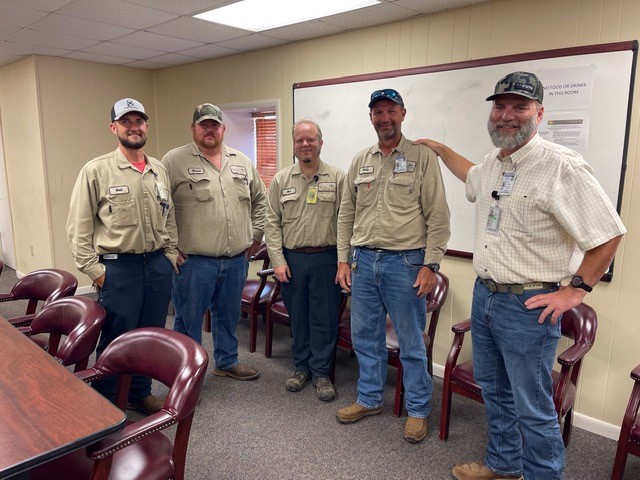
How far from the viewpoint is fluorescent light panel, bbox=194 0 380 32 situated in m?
2.95

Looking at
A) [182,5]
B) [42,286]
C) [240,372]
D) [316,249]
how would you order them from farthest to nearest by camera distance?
[240,372], [182,5], [316,249], [42,286]

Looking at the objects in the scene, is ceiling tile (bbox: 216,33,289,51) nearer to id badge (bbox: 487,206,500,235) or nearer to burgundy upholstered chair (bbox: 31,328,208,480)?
id badge (bbox: 487,206,500,235)

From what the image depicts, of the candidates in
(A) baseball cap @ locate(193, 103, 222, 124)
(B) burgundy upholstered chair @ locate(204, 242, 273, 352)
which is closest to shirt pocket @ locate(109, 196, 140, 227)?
(A) baseball cap @ locate(193, 103, 222, 124)

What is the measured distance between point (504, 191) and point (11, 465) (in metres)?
1.67

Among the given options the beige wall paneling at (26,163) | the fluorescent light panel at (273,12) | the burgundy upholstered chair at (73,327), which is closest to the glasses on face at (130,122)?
the burgundy upholstered chair at (73,327)

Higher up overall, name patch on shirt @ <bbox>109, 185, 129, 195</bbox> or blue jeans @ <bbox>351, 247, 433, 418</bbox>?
name patch on shirt @ <bbox>109, 185, 129, 195</bbox>

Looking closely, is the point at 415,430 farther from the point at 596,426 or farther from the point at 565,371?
the point at 596,426

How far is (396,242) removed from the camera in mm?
2361

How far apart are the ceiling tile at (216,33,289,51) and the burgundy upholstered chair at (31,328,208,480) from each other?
273cm

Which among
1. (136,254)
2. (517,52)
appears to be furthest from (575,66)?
(136,254)

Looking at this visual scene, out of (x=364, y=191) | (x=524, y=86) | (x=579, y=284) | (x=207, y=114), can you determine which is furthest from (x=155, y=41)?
(x=579, y=284)

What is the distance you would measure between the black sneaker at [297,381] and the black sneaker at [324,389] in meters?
0.09

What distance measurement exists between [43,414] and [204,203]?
162cm

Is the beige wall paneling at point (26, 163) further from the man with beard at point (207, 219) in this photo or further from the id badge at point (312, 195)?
the id badge at point (312, 195)
